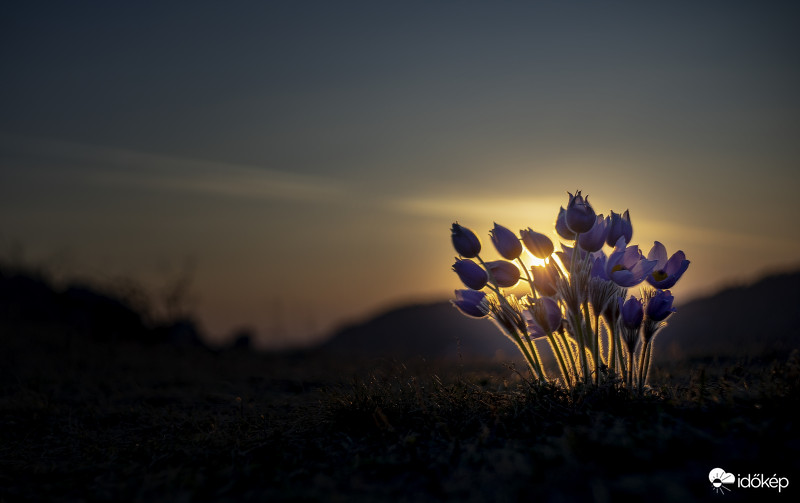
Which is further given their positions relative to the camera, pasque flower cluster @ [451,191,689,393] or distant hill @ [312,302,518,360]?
distant hill @ [312,302,518,360]

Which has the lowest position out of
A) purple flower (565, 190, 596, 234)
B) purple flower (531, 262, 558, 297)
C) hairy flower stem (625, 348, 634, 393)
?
hairy flower stem (625, 348, 634, 393)

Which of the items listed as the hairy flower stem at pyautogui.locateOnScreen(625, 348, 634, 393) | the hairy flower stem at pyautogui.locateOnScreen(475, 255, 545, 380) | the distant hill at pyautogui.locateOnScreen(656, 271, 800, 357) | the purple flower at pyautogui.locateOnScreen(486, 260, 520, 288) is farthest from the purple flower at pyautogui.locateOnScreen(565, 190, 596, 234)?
the distant hill at pyautogui.locateOnScreen(656, 271, 800, 357)

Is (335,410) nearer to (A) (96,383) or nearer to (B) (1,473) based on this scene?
(B) (1,473)

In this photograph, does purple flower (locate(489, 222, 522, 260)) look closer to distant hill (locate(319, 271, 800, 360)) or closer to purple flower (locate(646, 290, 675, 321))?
purple flower (locate(646, 290, 675, 321))

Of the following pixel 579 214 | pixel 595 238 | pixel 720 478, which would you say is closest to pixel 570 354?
pixel 595 238

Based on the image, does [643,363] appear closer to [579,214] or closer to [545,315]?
[545,315]

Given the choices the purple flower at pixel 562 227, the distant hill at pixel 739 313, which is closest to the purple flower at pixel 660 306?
the purple flower at pixel 562 227

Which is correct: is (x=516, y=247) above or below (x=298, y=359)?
above

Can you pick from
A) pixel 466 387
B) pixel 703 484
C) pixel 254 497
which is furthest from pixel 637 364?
pixel 254 497
